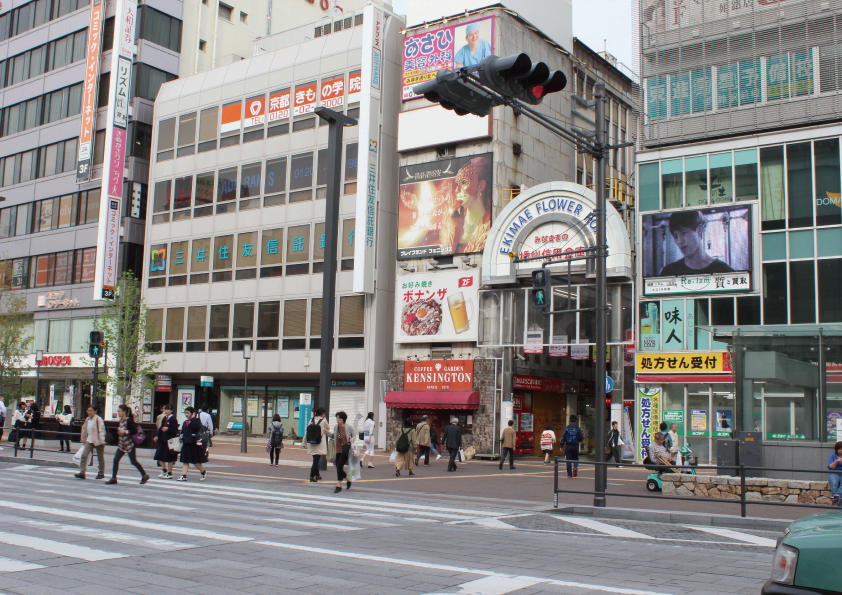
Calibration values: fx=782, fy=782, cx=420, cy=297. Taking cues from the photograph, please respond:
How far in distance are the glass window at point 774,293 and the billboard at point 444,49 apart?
1503cm

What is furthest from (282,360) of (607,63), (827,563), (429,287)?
(827,563)

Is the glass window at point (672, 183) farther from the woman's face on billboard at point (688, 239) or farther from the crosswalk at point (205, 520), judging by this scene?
the crosswalk at point (205, 520)

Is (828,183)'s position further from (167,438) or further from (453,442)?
(167,438)

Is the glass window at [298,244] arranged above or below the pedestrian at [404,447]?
above

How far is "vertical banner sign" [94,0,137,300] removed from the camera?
45.1 metres

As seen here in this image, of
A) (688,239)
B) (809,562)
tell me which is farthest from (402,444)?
(809,562)

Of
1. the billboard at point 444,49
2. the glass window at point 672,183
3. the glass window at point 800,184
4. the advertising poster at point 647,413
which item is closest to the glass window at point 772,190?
the glass window at point 800,184

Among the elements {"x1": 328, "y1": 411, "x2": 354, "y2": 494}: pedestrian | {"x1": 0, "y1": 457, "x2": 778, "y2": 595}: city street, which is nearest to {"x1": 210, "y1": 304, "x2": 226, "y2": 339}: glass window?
{"x1": 328, "y1": 411, "x2": 354, "y2": 494}: pedestrian

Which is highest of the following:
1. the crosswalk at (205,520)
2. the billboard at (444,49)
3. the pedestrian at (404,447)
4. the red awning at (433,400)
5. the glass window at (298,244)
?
the billboard at (444,49)

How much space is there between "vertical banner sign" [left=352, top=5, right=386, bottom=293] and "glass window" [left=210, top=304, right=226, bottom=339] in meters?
9.90

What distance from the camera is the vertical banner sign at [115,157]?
45062mm

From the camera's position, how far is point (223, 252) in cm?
4309

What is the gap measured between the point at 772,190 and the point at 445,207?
1364cm

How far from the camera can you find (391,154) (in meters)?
38.4
